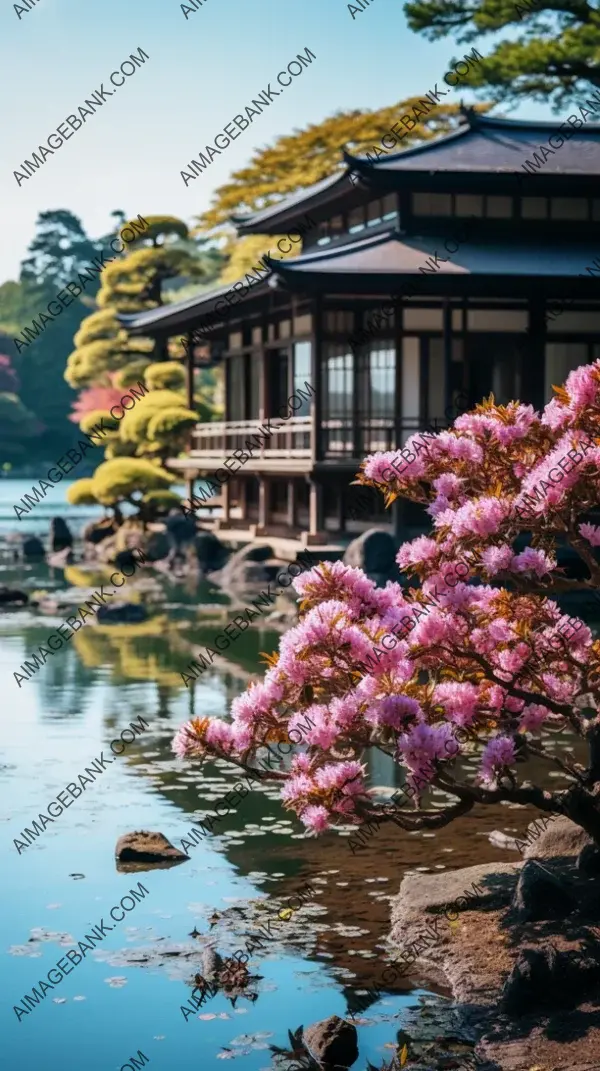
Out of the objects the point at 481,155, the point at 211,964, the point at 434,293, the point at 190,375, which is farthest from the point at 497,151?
the point at 211,964

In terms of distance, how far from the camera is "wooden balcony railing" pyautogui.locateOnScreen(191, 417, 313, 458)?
93.3 feet

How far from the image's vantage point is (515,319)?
27.6 meters

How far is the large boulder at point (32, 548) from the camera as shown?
40.5 meters

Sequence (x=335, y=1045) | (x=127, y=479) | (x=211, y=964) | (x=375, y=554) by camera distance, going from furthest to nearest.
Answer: (x=127, y=479) < (x=375, y=554) < (x=211, y=964) < (x=335, y=1045)

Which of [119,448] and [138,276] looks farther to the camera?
[138,276]

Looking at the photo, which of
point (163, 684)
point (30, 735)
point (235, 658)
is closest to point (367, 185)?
point (235, 658)

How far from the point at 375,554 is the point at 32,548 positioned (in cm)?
1804

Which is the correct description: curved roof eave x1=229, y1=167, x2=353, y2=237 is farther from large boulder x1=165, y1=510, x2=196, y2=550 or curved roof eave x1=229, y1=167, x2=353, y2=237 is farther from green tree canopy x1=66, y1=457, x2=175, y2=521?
large boulder x1=165, y1=510, x2=196, y2=550

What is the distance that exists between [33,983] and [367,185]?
21.0 m

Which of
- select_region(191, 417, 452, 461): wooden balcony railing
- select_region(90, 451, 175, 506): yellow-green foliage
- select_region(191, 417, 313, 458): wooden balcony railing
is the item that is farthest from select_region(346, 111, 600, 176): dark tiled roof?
select_region(90, 451, 175, 506): yellow-green foliage

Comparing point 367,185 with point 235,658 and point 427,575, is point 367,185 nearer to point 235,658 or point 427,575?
point 235,658

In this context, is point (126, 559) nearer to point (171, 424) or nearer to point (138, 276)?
point (171, 424)

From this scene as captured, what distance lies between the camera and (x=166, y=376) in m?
40.8

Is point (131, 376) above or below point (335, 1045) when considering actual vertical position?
above
